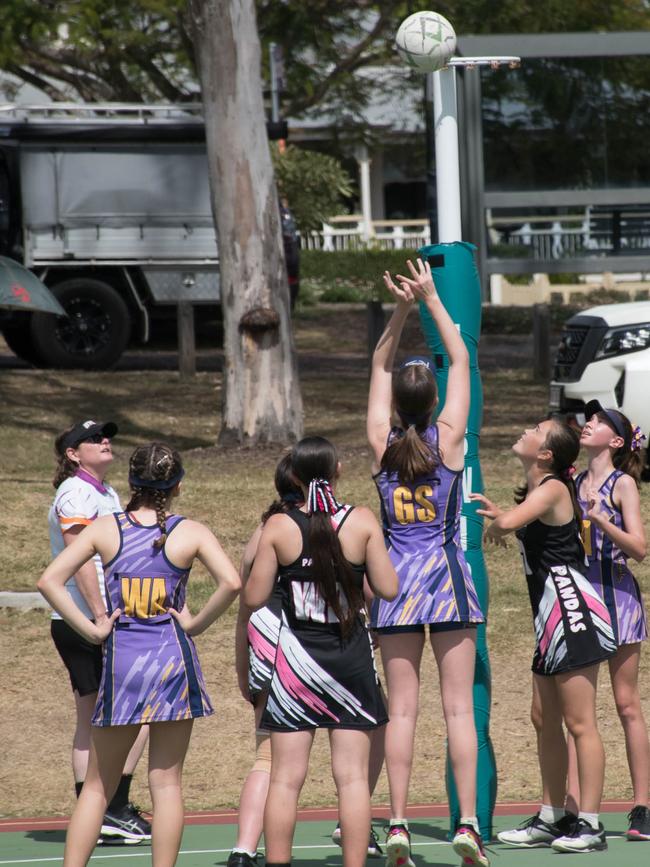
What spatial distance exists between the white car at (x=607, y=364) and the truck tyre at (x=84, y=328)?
24.2 feet

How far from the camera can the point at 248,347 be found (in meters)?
14.2

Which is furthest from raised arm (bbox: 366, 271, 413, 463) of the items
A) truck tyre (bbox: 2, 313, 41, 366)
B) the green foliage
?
the green foliage

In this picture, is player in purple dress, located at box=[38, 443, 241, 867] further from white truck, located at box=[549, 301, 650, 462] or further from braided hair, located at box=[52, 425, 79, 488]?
white truck, located at box=[549, 301, 650, 462]

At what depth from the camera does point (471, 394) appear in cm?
610

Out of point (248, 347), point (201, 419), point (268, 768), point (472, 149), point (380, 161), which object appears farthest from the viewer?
point (380, 161)

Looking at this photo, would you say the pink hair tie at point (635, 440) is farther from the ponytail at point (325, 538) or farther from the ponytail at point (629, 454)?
the ponytail at point (325, 538)

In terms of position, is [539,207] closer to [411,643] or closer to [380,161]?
[411,643]

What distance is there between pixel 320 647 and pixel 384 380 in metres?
1.21

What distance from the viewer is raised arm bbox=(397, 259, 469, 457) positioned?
5.45 m

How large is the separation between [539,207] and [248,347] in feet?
20.1

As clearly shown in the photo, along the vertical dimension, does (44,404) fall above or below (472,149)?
below

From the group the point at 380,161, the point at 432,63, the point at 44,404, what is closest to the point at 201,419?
the point at 44,404

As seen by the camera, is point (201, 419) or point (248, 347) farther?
point (201, 419)

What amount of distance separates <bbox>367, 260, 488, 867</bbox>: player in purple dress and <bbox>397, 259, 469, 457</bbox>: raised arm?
0.01m
